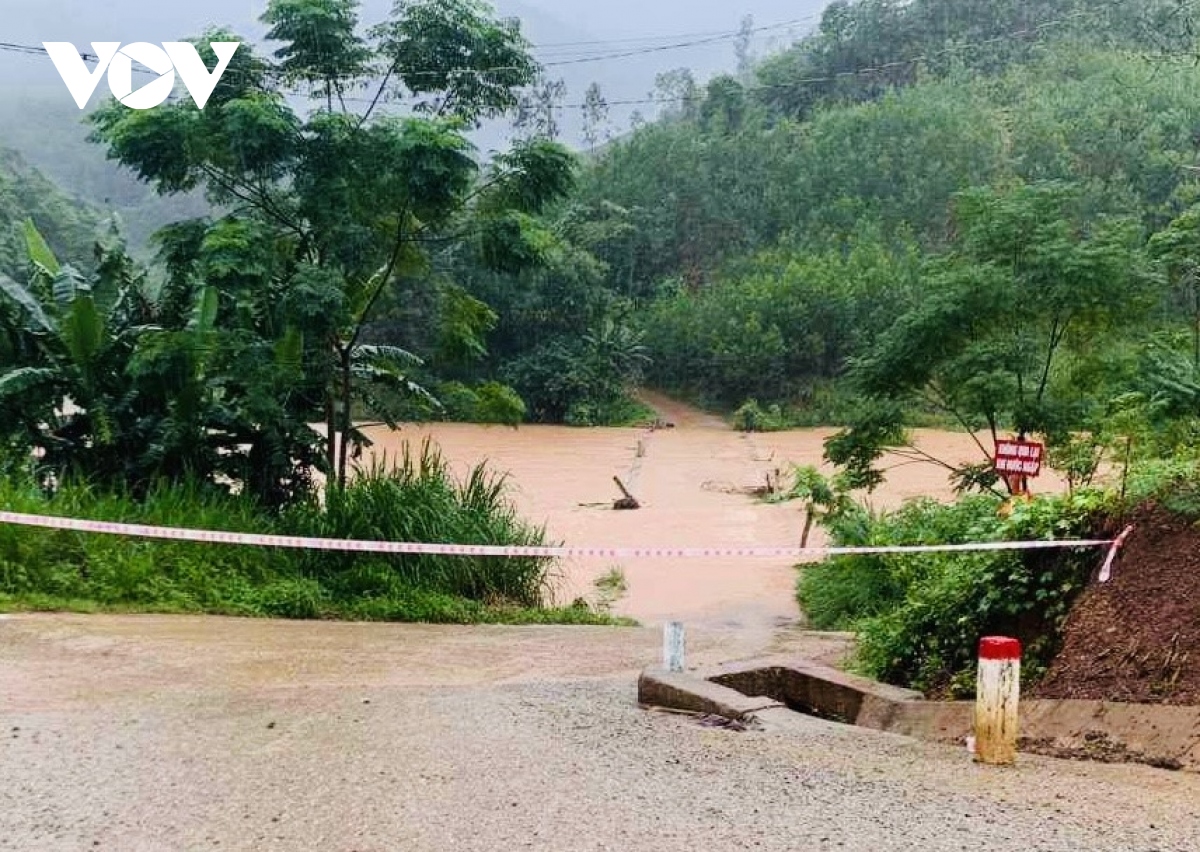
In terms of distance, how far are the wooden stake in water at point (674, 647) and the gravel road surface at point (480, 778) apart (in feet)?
1.06

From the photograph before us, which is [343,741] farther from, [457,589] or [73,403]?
[73,403]

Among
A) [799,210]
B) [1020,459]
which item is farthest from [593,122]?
[1020,459]

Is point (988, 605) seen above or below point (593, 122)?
below

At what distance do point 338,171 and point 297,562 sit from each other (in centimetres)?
375

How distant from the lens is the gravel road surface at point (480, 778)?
3.42 meters

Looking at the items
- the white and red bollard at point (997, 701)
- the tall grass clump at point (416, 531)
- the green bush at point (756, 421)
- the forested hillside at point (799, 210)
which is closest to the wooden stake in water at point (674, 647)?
the white and red bollard at point (997, 701)

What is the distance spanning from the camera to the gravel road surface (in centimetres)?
342

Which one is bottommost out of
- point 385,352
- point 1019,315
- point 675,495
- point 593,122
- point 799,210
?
point 675,495

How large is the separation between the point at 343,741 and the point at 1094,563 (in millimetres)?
3477

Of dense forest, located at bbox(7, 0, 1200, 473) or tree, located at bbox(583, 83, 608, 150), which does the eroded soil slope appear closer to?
dense forest, located at bbox(7, 0, 1200, 473)

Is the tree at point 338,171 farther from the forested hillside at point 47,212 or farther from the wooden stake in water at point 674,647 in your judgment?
the forested hillside at point 47,212

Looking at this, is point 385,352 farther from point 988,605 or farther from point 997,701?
point 997,701
